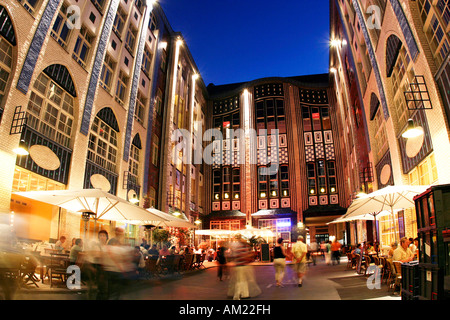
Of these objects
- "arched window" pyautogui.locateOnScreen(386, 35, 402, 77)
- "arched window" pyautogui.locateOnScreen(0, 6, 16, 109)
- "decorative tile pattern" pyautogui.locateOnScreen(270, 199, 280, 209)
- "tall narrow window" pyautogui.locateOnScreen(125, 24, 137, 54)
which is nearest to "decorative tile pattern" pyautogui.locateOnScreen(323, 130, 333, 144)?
"decorative tile pattern" pyautogui.locateOnScreen(270, 199, 280, 209)

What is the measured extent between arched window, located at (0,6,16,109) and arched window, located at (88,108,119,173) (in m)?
5.60

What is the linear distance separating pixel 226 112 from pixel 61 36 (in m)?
24.4

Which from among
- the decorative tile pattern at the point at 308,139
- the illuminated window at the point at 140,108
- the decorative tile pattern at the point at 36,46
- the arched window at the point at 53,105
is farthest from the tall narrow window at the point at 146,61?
the decorative tile pattern at the point at 308,139

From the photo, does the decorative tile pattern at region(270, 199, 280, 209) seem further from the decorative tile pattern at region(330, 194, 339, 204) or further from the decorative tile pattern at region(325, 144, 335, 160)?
the decorative tile pattern at region(325, 144, 335, 160)

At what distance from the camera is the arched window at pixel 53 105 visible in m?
13.0

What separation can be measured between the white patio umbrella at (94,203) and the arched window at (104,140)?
7348 mm

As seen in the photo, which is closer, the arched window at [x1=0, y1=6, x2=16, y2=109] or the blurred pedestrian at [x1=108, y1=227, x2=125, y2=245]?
the blurred pedestrian at [x1=108, y1=227, x2=125, y2=245]

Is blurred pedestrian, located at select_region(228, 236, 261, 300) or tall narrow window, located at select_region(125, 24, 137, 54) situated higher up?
tall narrow window, located at select_region(125, 24, 137, 54)

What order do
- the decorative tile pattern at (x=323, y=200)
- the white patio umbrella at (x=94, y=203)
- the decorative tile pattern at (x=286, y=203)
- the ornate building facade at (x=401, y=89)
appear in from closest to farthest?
1. the white patio umbrella at (x=94, y=203)
2. the ornate building facade at (x=401, y=89)
3. the decorative tile pattern at (x=323, y=200)
4. the decorative tile pattern at (x=286, y=203)

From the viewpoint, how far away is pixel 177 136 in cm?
2853

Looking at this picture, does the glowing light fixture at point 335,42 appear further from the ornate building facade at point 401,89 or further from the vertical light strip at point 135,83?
the vertical light strip at point 135,83

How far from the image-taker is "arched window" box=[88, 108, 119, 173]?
56.3ft

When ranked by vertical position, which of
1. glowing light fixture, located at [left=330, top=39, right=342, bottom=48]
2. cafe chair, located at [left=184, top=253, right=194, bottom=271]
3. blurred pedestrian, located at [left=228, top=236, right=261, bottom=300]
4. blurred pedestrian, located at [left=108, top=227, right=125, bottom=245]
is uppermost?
glowing light fixture, located at [left=330, top=39, right=342, bottom=48]

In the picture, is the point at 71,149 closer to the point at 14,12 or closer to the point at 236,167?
the point at 14,12
